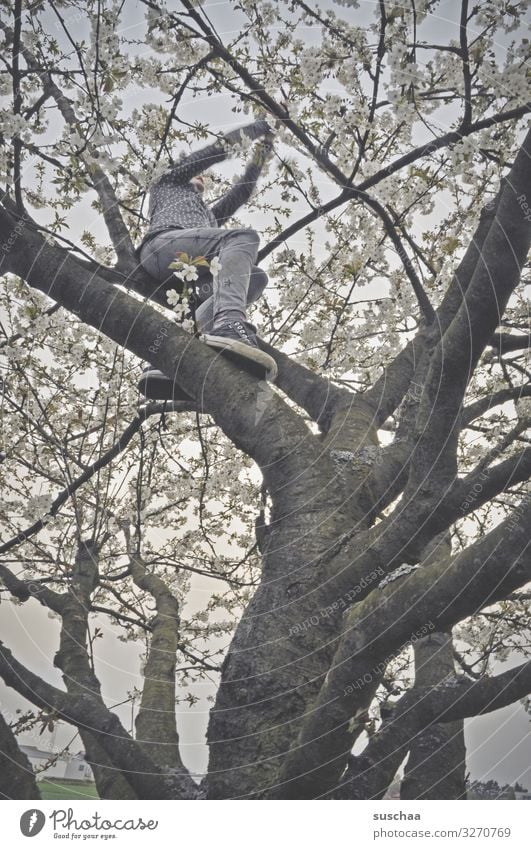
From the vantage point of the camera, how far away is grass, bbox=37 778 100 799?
1.61 metres

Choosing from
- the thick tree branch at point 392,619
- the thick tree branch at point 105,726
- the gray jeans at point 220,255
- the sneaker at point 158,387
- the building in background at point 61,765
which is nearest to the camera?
the thick tree branch at point 392,619

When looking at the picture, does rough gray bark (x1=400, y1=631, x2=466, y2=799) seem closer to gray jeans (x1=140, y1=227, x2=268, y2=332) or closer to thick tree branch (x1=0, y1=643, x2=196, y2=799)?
thick tree branch (x1=0, y1=643, x2=196, y2=799)

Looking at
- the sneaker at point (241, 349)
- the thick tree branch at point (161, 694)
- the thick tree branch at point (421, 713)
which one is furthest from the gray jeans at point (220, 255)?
the thick tree branch at point (421, 713)

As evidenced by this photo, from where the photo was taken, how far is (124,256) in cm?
249

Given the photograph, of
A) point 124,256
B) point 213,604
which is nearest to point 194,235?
point 124,256

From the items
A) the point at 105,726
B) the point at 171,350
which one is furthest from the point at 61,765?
the point at 171,350

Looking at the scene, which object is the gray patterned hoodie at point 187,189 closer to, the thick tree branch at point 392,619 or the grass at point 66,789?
the thick tree branch at point 392,619

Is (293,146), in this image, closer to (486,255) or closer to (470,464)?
(486,255)

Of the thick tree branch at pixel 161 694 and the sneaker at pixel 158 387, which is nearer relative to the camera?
the thick tree branch at pixel 161 694

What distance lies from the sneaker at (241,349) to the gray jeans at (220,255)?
0.10 m

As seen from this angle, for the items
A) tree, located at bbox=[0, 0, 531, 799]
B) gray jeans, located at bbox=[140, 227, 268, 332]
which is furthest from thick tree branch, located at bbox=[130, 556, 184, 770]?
gray jeans, located at bbox=[140, 227, 268, 332]

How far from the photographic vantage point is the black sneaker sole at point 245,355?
6.59 feet

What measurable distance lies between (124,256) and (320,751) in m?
2.11

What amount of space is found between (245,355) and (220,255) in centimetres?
47
